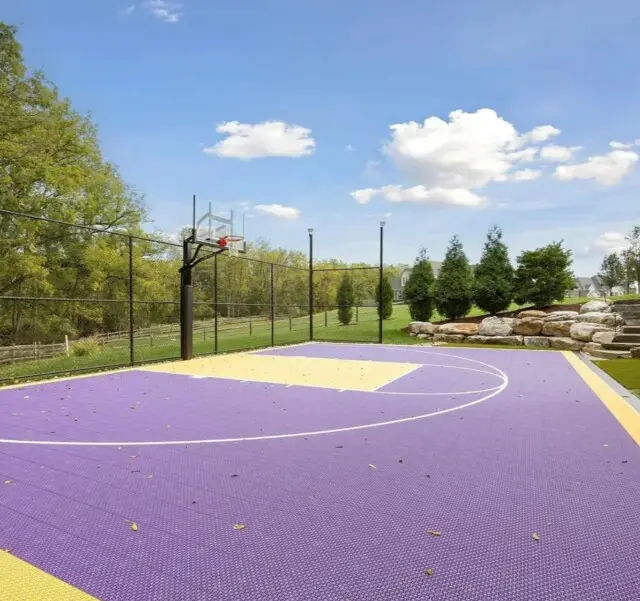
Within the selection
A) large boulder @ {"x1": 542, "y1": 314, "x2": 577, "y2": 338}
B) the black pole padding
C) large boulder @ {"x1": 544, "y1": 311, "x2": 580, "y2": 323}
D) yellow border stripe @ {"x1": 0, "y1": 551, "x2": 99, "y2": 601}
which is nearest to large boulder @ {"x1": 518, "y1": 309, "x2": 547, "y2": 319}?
large boulder @ {"x1": 544, "y1": 311, "x2": 580, "y2": 323}

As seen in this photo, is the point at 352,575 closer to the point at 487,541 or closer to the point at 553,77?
the point at 487,541

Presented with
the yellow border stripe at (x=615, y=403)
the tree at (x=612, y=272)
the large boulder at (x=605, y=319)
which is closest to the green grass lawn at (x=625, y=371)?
the yellow border stripe at (x=615, y=403)

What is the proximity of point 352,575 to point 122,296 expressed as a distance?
1998 centimetres

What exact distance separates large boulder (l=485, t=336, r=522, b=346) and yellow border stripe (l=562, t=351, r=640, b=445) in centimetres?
499

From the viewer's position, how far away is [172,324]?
1273cm

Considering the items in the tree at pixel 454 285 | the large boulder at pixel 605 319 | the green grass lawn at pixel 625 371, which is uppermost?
the tree at pixel 454 285

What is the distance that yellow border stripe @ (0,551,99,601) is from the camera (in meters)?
1.68

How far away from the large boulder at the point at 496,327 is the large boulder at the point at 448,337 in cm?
58

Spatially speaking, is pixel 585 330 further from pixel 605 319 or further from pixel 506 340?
pixel 506 340

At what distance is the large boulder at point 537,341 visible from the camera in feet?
42.0

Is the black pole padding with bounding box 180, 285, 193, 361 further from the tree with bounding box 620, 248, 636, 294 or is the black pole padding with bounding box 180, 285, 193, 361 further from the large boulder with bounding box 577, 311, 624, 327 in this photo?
the tree with bounding box 620, 248, 636, 294

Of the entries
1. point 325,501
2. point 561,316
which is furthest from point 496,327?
point 325,501

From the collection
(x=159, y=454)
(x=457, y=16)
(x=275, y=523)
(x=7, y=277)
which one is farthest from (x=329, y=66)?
(x=7, y=277)

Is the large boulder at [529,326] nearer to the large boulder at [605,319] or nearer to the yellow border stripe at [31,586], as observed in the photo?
the large boulder at [605,319]
